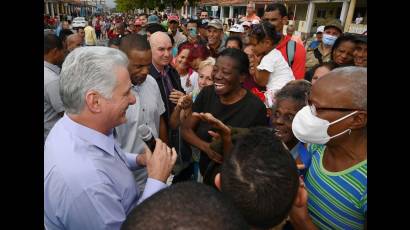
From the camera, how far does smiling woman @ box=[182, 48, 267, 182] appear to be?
2400mm

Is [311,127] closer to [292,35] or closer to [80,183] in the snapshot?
[80,183]

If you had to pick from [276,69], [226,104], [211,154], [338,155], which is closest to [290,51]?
[276,69]

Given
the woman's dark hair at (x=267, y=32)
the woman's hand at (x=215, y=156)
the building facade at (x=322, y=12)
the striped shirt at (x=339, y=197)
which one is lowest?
the woman's hand at (x=215, y=156)

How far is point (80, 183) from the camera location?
1248mm

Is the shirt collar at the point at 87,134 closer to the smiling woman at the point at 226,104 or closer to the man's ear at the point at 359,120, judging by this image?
the smiling woman at the point at 226,104

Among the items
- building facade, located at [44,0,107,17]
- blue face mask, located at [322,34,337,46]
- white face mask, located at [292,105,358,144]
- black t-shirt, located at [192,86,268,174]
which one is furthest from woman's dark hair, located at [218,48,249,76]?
building facade, located at [44,0,107,17]

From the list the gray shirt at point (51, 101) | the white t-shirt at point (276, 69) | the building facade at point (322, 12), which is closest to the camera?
the gray shirt at point (51, 101)

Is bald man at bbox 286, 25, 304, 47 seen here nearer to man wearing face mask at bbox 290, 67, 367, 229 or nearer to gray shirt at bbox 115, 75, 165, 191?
gray shirt at bbox 115, 75, 165, 191

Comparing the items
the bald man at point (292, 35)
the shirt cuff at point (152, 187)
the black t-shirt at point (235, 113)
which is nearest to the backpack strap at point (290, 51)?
the bald man at point (292, 35)

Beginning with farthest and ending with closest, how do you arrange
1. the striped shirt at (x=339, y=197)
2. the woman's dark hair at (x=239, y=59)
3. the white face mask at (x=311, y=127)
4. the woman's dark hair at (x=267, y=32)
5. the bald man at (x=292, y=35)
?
the bald man at (x=292, y=35), the woman's dark hair at (x=267, y=32), the woman's dark hair at (x=239, y=59), the white face mask at (x=311, y=127), the striped shirt at (x=339, y=197)

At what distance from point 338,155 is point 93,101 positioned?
4.56 feet

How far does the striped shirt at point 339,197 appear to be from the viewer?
55.8 inches
